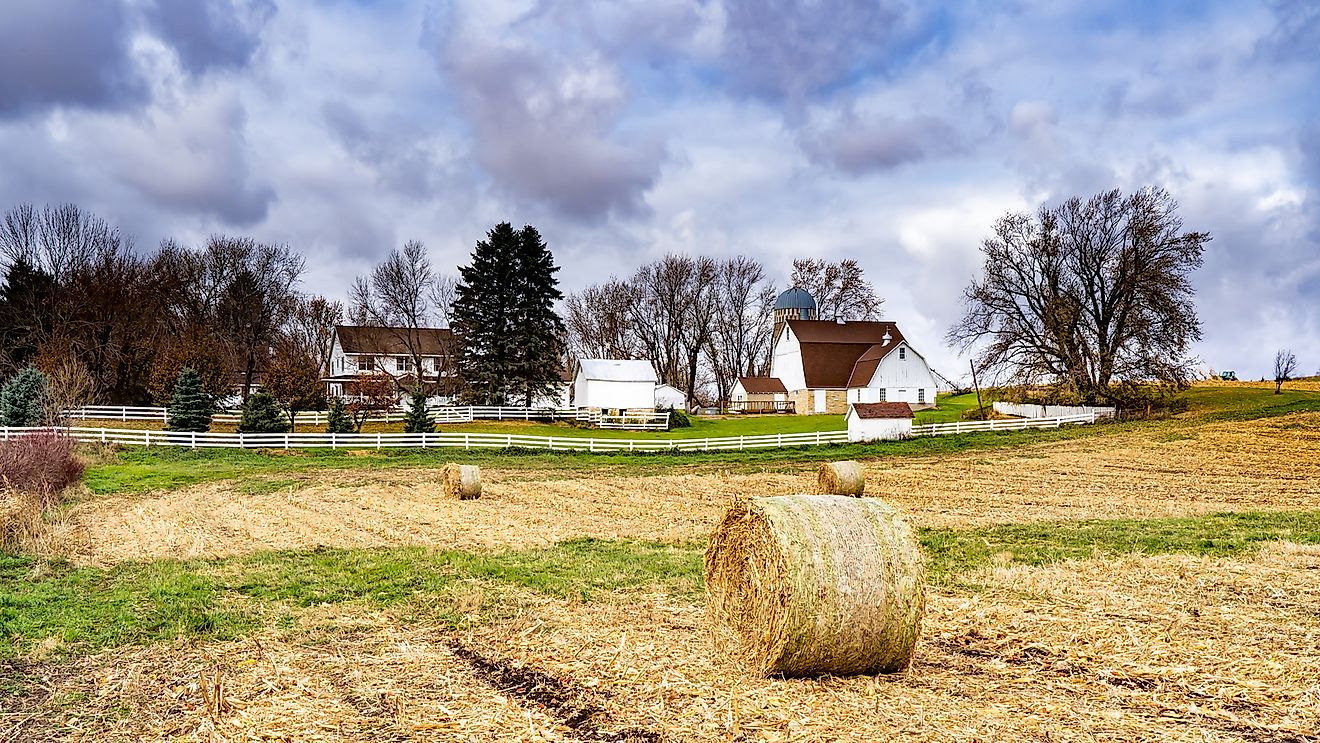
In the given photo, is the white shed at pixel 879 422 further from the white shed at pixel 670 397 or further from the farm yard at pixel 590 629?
the white shed at pixel 670 397

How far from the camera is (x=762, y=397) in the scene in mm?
65938

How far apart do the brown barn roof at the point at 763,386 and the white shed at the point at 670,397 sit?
473 centimetres

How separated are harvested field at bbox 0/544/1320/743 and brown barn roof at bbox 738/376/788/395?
187 ft

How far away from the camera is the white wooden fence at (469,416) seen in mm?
→ 44938

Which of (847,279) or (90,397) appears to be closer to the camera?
(90,397)

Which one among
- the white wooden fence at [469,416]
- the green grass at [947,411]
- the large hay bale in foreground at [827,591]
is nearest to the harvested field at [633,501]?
the large hay bale in foreground at [827,591]

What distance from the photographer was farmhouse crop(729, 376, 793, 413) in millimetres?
65500

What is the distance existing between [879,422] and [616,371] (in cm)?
2024

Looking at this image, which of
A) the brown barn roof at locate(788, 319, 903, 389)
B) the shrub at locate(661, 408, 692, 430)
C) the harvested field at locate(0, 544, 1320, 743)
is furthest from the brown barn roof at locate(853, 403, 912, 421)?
the harvested field at locate(0, 544, 1320, 743)

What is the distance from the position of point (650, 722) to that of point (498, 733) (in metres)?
0.98

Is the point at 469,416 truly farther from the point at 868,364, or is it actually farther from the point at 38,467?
the point at 38,467

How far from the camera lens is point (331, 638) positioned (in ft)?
26.4

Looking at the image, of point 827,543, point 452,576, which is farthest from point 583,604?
point 827,543

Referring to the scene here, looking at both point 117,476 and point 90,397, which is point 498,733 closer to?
point 117,476
